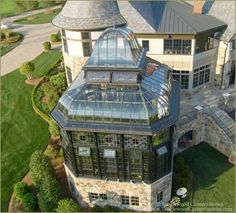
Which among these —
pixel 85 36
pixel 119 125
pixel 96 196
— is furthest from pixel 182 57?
pixel 96 196

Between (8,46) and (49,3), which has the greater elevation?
(49,3)

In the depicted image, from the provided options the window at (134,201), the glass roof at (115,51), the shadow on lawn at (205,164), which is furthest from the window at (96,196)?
the glass roof at (115,51)

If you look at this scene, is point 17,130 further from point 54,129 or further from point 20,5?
point 20,5

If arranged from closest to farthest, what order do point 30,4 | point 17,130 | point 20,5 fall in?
point 17,130
point 30,4
point 20,5

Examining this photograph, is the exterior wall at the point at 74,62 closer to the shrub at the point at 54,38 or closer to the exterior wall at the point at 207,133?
the exterior wall at the point at 207,133

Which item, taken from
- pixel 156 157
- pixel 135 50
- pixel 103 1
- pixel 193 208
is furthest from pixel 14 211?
pixel 103 1

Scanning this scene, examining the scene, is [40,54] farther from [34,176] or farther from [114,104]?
Result: [114,104]
